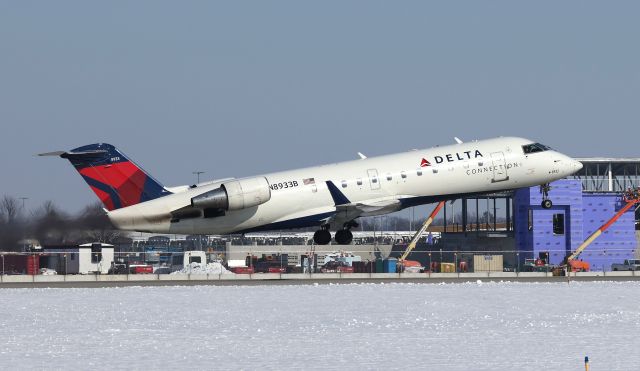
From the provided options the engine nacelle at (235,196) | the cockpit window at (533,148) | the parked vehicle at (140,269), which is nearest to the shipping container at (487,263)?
the cockpit window at (533,148)

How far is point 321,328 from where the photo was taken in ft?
120

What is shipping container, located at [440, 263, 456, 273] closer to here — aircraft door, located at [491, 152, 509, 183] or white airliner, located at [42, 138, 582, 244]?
white airliner, located at [42, 138, 582, 244]

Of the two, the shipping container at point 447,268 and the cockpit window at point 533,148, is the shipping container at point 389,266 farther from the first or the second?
the cockpit window at point 533,148

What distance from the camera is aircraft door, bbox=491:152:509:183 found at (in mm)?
56906

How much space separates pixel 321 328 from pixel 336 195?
20.0m

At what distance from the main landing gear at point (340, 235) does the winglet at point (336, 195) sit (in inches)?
92.3

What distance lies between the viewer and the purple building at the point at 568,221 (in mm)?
92062

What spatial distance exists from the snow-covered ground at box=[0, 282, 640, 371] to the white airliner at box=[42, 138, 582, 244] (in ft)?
12.5

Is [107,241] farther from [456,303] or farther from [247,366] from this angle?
[247,366]

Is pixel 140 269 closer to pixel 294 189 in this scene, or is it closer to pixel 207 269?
pixel 207 269

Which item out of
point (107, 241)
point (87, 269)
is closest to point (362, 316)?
point (87, 269)

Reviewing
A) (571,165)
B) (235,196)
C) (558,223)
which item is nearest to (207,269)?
(235,196)

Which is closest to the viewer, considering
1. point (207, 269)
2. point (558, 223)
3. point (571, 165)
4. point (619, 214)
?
point (571, 165)

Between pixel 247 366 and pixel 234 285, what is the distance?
30.5 m
